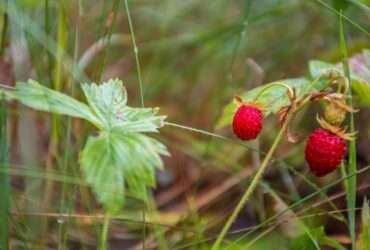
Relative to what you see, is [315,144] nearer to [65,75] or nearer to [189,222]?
[189,222]

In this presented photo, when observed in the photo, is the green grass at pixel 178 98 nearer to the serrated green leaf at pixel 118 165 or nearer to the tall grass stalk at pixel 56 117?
the tall grass stalk at pixel 56 117

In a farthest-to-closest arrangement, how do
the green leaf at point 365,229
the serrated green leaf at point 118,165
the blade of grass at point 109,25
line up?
the blade of grass at point 109,25
the green leaf at point 365,229
the serrated green leaf at point 118,165

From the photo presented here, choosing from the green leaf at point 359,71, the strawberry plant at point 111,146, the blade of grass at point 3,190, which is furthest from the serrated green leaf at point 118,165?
the green leaf at point 359,71

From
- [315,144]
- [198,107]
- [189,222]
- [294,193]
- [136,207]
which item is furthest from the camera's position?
[198,107]

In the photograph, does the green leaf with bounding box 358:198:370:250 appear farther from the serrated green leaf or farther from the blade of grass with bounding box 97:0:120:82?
the blade of grass with bounding box 97:0:120:82

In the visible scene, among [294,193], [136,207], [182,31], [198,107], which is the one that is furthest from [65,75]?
[182,31]

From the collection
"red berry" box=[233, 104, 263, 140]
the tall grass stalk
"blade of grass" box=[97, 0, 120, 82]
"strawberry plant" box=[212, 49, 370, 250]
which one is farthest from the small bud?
the tall grass stalk
